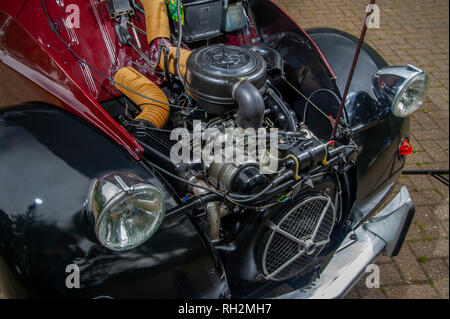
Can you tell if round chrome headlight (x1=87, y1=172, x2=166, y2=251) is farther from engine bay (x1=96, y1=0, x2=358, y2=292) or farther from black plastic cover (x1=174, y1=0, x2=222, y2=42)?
black plastic cover (x1=174, y1=0, x2=222, y2=42)

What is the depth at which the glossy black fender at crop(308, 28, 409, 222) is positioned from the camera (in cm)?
210

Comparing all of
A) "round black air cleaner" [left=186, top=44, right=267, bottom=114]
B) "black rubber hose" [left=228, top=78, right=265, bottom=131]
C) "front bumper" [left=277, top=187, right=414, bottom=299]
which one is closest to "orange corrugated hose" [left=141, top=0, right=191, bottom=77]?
"round black air cleaner" [left=186, top=44, right=267, bottom=114]

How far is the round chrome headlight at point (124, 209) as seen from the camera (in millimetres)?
1227

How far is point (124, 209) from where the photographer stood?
1.27m

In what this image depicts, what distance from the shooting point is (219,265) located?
160 centimetres

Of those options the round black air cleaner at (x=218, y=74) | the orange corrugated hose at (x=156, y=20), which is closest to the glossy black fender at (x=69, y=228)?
the round black air cleaner at (x=218, y=74)

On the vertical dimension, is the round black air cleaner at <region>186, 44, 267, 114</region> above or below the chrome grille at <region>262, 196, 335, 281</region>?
above

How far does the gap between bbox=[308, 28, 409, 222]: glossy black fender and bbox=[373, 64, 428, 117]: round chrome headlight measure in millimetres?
69

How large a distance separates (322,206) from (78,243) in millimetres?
1200

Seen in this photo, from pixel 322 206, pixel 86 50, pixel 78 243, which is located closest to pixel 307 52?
pixel 322 206

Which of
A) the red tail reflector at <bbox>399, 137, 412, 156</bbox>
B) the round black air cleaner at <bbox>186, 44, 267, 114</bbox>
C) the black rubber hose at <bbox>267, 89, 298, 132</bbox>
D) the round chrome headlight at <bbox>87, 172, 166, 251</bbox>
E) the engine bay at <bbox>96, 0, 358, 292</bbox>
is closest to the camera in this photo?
the round chrome headlight at <bbox>87, 172, 166, 251</bbox>

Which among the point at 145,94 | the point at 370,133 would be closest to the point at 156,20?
the point at 145,94

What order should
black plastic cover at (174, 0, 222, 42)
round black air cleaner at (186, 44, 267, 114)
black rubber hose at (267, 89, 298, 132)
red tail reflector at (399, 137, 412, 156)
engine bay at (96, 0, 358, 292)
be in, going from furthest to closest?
black plastic cover at (174, 0, 222, 42), red tail reflector at (399, 137, 412, 156), black rubber hose at (267, 89, 298, 132), round black air cleaner at (186, 44, 267, 114), engine bay at (96, 0, 358, 292)

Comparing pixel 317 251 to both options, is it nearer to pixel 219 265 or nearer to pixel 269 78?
pixel 219 265
